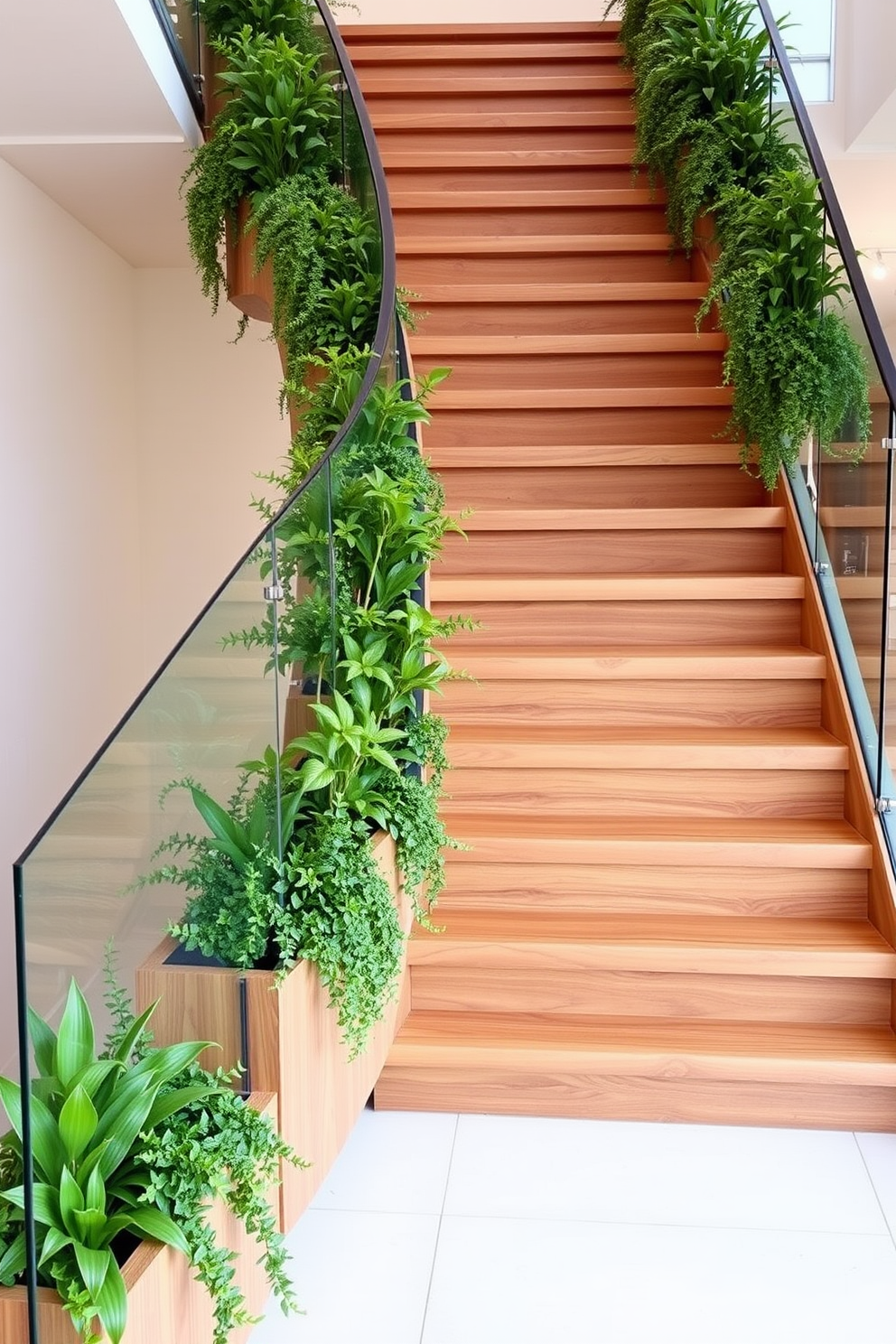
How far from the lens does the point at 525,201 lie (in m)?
5.33

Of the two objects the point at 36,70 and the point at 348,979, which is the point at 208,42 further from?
the point at 348,979

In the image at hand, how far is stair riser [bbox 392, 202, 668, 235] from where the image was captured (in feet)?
17.5

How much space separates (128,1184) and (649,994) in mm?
1765

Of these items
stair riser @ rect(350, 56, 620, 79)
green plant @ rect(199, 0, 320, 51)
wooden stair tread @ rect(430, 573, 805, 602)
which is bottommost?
wooden stair tread @ rect(430, 573, 805, 602)

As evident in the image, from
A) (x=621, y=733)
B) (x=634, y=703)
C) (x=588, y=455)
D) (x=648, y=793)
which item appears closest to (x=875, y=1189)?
(x=648, y=793)

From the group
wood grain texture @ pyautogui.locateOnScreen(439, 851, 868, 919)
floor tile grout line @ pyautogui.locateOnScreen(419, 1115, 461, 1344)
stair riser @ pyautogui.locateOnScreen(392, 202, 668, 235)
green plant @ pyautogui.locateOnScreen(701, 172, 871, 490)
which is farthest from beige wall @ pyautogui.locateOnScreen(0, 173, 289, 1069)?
green plant @ pyautogui.locateOnScreen(701, 172, 871, 490)

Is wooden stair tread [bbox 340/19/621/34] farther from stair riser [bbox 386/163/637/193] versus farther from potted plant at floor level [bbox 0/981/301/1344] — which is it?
potted plant at floor level [bbox 0/981/301/1344]

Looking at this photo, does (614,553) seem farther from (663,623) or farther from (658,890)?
(658,890)

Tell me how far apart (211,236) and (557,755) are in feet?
9.30

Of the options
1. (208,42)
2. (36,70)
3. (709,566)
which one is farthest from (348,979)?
(208,42)

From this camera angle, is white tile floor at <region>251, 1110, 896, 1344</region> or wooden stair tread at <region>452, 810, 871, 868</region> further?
wooden stair tread at <region>452, 810, 871, 868</region>

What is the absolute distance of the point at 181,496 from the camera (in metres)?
7.62

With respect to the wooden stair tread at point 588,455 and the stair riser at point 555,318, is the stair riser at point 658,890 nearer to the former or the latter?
the wooden stair tread at point 588,455

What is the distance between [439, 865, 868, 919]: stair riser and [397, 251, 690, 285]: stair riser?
9.85 ft
